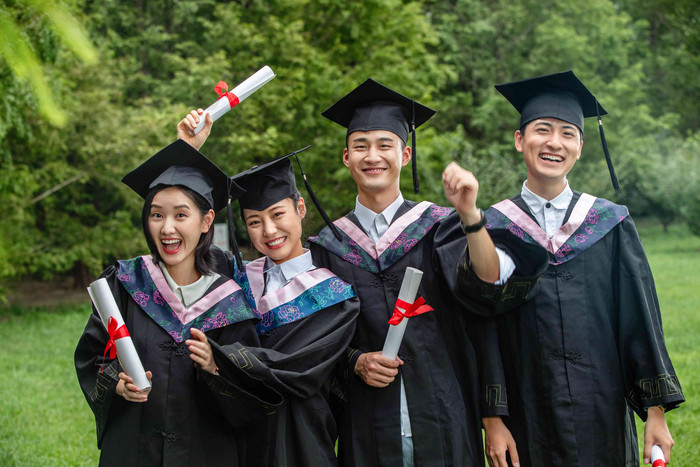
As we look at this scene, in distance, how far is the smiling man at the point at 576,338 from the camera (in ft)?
8.86

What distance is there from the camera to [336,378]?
9.66 feet

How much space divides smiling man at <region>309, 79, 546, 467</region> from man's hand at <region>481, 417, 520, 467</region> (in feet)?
0.28

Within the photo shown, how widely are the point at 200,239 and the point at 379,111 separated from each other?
38.7 inches

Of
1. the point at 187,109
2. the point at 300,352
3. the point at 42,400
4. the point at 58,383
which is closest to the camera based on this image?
the point at 300,352

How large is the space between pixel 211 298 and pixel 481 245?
1096 mm

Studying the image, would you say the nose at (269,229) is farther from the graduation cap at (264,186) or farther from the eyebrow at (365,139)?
the eyebrow at (365,139)

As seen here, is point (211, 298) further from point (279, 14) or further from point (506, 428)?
point (279, 14)

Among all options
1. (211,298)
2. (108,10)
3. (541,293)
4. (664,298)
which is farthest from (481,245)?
(108,10)

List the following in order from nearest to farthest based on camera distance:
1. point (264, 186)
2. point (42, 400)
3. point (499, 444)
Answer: point (499, 444), point (264, 186), point (42, 400)

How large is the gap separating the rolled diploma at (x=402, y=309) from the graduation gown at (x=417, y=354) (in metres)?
0.21

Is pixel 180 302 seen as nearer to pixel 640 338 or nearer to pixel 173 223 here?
pixel 173 223

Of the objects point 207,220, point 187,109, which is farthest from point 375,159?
point 187,109

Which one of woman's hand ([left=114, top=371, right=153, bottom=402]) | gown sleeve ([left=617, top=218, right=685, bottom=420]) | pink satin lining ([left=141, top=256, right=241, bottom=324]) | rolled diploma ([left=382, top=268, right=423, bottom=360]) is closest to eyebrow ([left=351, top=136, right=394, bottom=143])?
rolled diploma ([left=382, top=268, right=423, bottom=360])

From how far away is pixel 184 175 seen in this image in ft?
9.16
